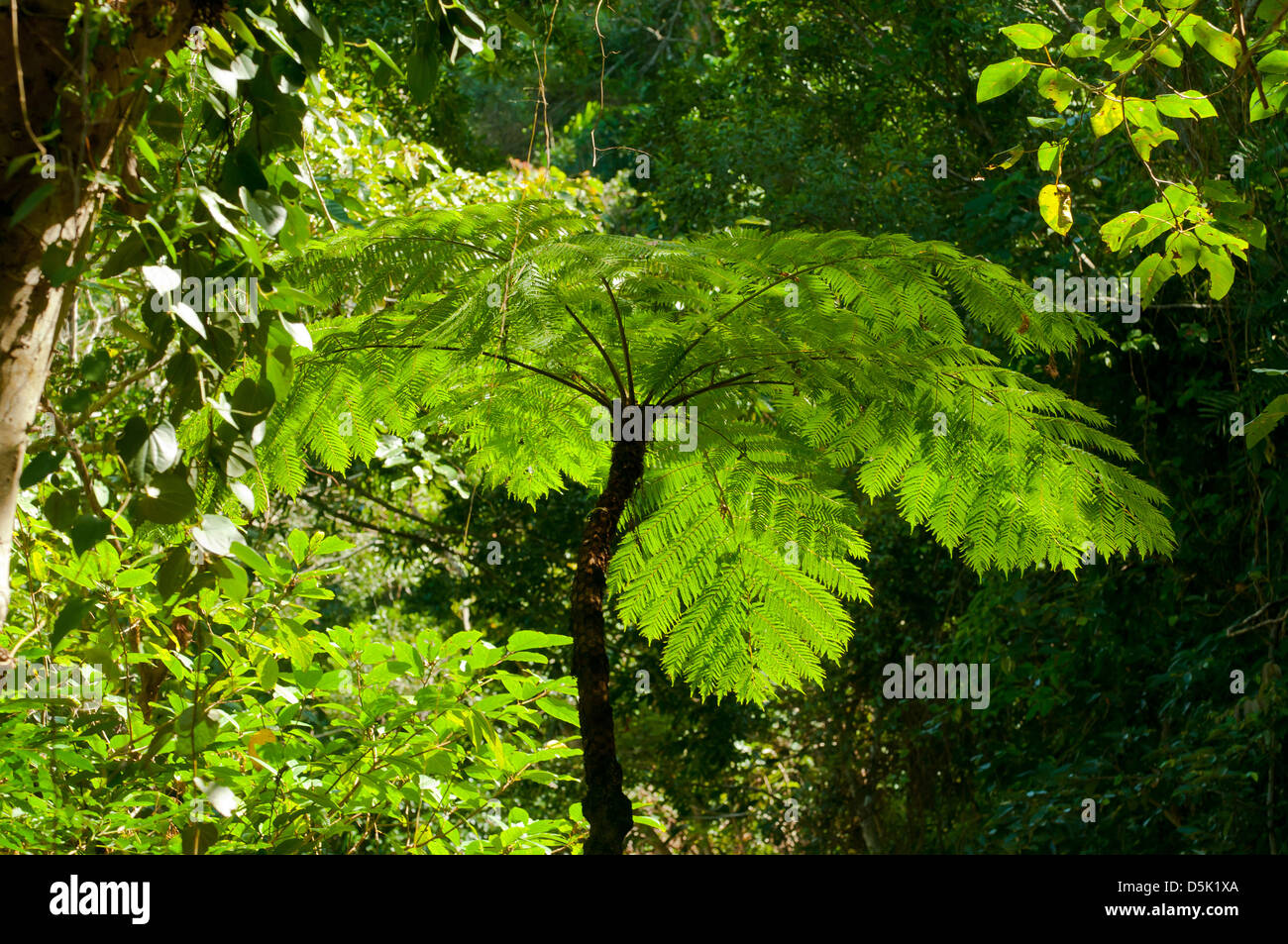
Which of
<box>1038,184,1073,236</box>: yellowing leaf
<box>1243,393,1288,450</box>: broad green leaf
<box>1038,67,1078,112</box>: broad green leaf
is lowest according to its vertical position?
<box>1243,393,1288,450</box>: broad green leaf

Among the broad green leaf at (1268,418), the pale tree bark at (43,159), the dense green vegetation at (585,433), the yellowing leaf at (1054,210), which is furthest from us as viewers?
the yellowing leaf at (1054,210)

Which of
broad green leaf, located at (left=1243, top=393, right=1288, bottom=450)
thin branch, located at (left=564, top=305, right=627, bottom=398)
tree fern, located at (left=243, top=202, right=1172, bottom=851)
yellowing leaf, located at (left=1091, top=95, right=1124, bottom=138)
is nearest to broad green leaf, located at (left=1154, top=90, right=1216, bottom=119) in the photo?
yellowing leaf, located at (left=1091, top=95, right=1124, bottom=138)

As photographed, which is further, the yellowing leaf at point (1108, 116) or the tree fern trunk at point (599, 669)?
the yellowing leaf at point (1108, 116)

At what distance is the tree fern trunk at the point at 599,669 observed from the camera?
2.01 m

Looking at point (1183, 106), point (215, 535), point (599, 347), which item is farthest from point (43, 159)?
point (1183, 106)

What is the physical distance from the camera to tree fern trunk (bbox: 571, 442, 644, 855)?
2.01 meters

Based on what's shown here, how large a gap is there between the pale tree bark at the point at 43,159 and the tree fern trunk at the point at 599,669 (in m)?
1.05

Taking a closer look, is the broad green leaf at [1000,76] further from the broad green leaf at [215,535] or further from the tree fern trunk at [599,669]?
the broad green leaf at [215,535]

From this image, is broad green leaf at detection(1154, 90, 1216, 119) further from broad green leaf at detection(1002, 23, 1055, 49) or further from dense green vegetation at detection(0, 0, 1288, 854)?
broad green leaf at detection(1002, 23, 1055, 49)

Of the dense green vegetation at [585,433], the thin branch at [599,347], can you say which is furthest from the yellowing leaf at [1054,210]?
the thin branch at [599,347]

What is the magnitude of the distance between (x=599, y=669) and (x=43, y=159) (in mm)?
1255

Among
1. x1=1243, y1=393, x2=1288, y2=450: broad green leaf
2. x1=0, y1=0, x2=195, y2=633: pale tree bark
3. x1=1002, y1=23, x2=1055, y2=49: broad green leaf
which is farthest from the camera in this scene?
x1=1002, y1=23, x2=1055, y2=49: broad green leaf

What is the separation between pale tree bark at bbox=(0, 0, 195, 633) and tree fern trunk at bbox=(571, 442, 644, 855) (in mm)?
1054
